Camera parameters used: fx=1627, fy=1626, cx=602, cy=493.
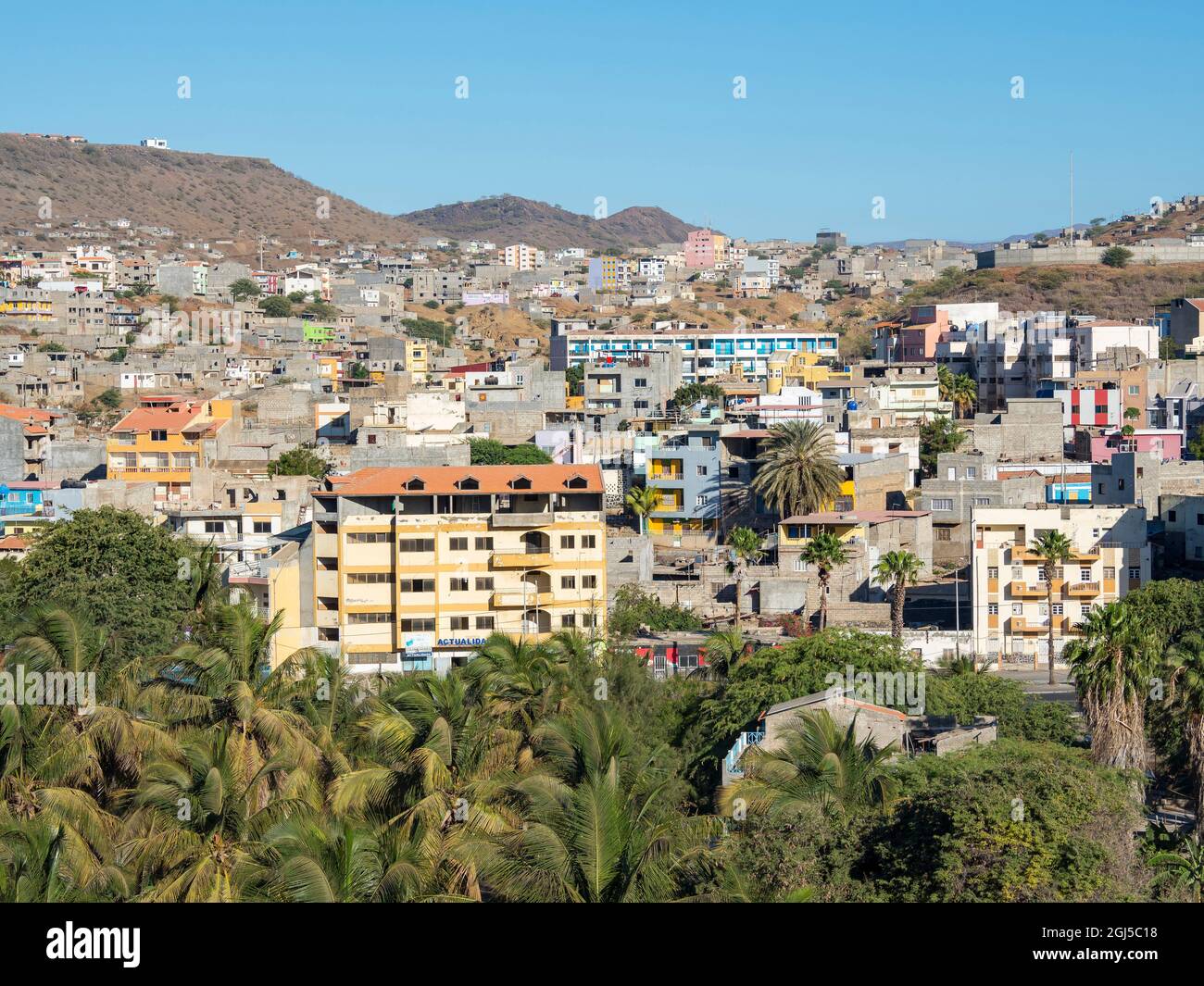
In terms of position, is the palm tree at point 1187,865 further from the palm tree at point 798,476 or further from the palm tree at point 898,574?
the palm tree at point 798,476

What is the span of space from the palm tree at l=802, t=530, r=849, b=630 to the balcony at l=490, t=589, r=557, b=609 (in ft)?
17.9

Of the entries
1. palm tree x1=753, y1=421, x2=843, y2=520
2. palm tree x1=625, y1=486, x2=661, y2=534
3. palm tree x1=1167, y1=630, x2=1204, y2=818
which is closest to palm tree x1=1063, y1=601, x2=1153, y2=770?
palm tree x1=1167, y1=630, x2=1204, y2=818

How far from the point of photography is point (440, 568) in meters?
32.5

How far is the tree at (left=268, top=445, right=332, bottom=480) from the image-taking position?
1881 inches

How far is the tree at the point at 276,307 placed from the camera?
358 ft

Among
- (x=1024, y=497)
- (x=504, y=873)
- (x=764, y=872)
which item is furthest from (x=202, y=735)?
(x=1024, y=497)

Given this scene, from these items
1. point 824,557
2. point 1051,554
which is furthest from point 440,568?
point 1051,554

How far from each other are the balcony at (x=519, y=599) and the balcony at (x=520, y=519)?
1.32 m

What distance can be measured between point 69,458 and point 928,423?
2849 cm

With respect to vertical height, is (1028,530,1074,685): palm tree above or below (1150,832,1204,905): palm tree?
above

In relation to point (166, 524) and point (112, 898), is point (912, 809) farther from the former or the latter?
point (166, 524)

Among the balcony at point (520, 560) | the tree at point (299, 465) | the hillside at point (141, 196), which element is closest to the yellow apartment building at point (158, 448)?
the tree at point (299, 465)

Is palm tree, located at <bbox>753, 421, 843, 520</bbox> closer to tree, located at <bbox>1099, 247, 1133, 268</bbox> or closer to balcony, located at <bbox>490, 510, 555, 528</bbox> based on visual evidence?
balcony, located at <bbox>490, 510, 555, 528</bbox>

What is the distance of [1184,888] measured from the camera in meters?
13.5
